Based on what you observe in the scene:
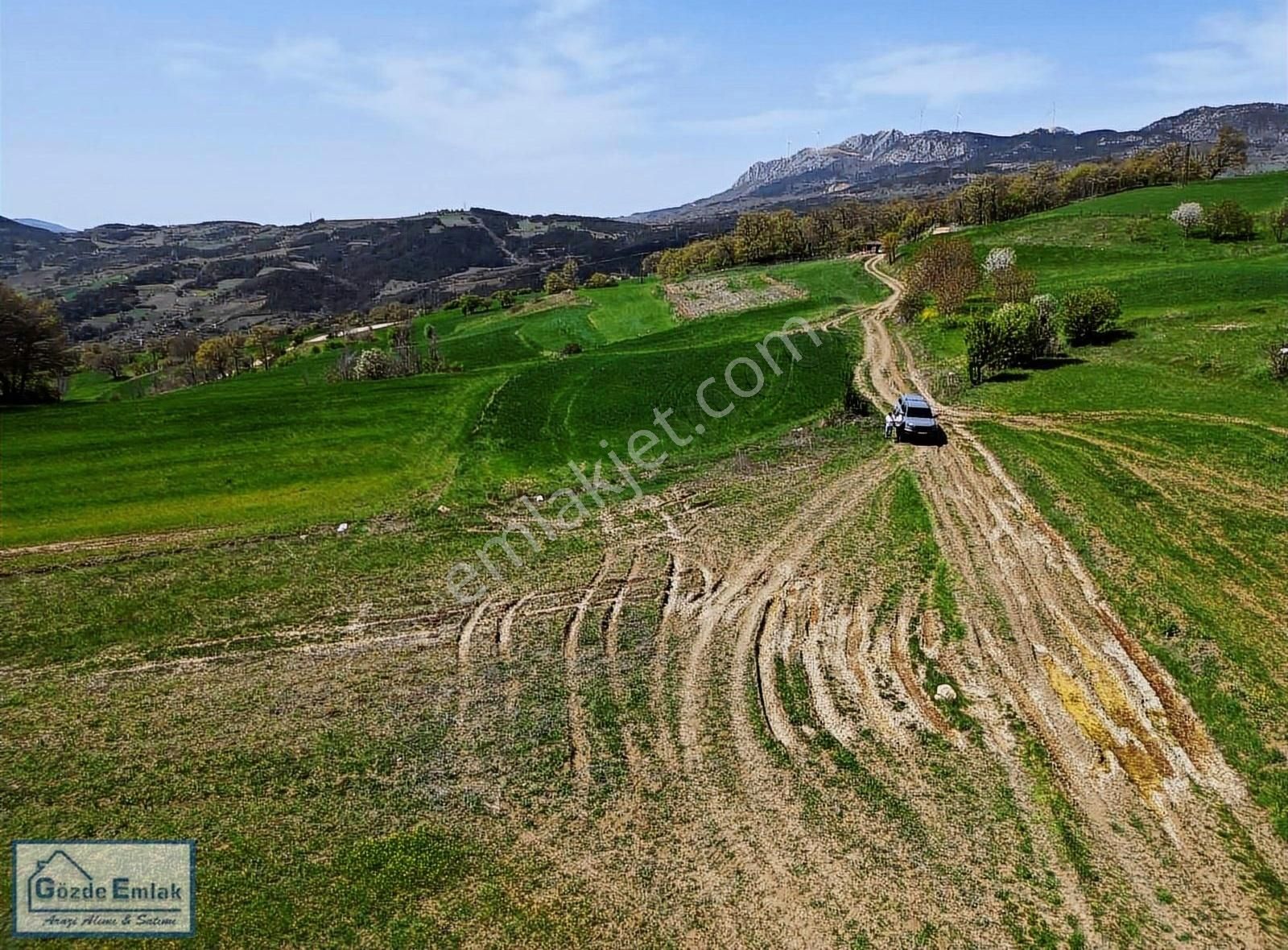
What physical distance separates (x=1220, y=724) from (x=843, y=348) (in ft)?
140

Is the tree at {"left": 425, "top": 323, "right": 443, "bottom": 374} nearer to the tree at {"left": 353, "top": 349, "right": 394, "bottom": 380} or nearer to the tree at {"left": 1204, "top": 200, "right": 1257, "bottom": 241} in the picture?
the tree at {"left": 353, "top": 349, "right": 394, "bottom": 380}

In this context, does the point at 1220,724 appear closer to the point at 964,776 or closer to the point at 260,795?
the point at 964,776

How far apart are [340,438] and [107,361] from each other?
10655 cm

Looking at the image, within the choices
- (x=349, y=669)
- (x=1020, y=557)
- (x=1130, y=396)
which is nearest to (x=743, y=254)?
(x=1130, y=396)

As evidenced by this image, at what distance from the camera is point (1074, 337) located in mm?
48750

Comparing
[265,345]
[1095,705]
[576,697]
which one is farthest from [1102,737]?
[265,345]

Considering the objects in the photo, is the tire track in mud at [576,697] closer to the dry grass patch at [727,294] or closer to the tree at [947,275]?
the tree at [947,275]

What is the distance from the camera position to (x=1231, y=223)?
73.2 m

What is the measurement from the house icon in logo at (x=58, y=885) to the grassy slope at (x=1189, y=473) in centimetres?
2354

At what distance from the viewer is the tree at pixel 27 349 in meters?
46.8

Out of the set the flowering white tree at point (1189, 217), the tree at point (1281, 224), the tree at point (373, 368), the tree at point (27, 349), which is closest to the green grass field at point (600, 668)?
the tree at point (27, 349)

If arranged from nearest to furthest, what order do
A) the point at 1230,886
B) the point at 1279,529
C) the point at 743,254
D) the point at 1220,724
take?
the point at 1230,886, the point at 1220,724, the point at 1279,529, the point at 743,254

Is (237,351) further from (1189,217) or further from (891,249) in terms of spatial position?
(1189,217)

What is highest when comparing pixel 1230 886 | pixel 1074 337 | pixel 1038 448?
pixel 1074 337
